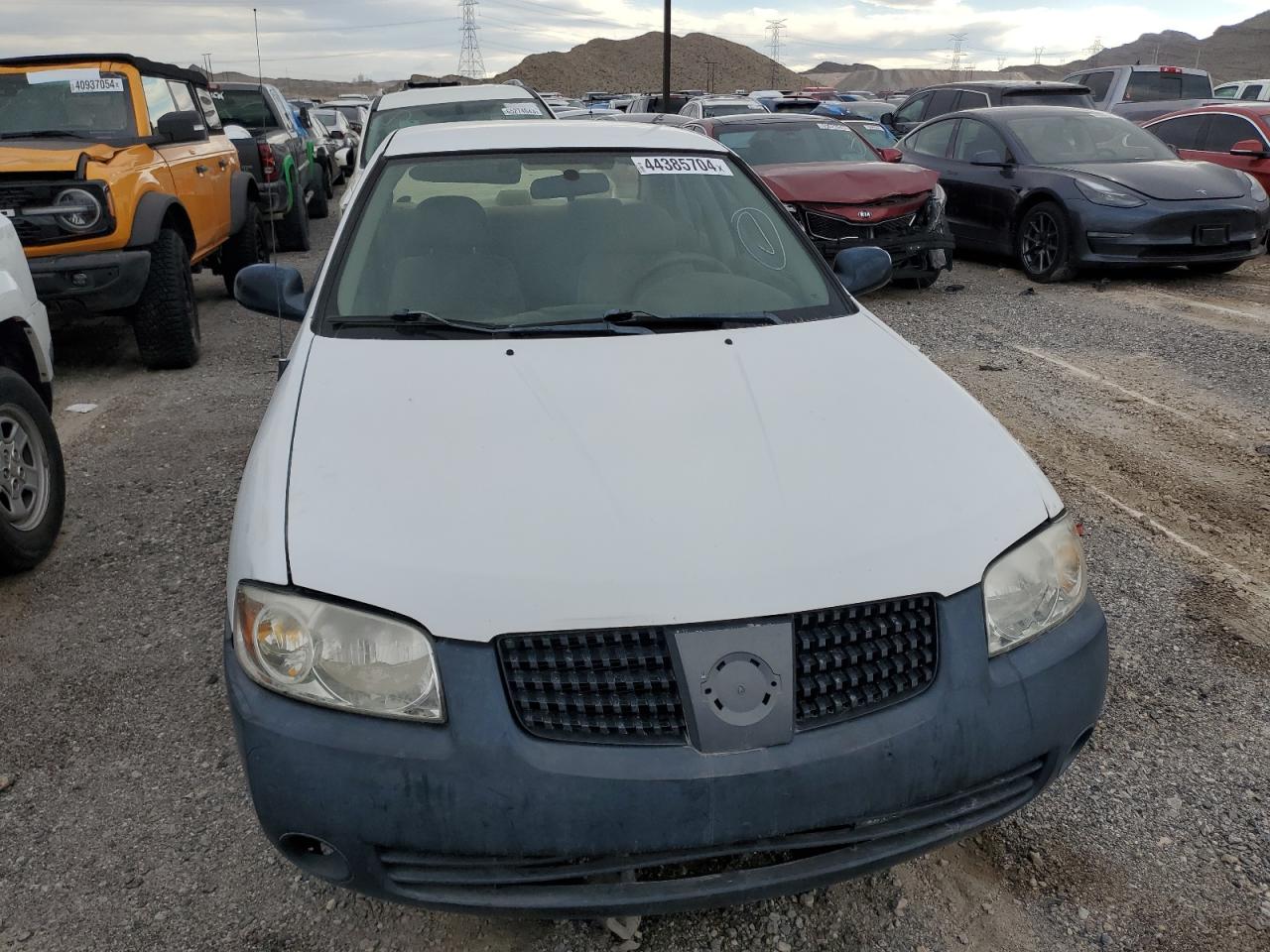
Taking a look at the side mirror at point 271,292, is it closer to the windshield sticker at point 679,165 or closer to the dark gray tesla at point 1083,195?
the windshield sticker at point 679,165

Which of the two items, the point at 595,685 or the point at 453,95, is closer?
the point at 595,685

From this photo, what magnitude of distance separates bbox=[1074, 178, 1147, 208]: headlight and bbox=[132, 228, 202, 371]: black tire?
7.17m

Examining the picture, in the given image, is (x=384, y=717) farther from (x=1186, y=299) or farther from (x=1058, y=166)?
(x=1058, y=166)

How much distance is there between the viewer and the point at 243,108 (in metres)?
12.5

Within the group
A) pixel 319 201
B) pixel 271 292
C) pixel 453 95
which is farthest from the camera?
pixel 319 201

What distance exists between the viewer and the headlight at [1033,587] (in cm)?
202

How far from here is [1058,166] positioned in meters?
9.30

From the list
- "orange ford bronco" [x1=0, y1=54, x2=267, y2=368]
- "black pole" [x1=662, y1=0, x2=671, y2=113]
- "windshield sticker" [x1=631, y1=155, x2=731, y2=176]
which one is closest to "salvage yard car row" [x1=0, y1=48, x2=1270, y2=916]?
"windshield sticker" [x1=631, y1=155, x2=731, y2=176]

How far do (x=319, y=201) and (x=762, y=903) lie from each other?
14059 millimetres

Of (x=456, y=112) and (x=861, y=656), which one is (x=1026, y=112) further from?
(x=861, y=656)

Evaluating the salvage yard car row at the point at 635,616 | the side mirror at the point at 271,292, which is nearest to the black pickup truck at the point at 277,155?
the side mirror at the point at 271,292

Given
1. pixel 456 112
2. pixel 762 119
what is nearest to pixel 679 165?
pixel 456 112

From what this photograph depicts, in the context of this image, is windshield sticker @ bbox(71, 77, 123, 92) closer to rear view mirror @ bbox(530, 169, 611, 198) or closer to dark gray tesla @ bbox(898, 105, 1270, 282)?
rear view mirror @ bbox(530, 169, 611, 198)

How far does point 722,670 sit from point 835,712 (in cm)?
23
